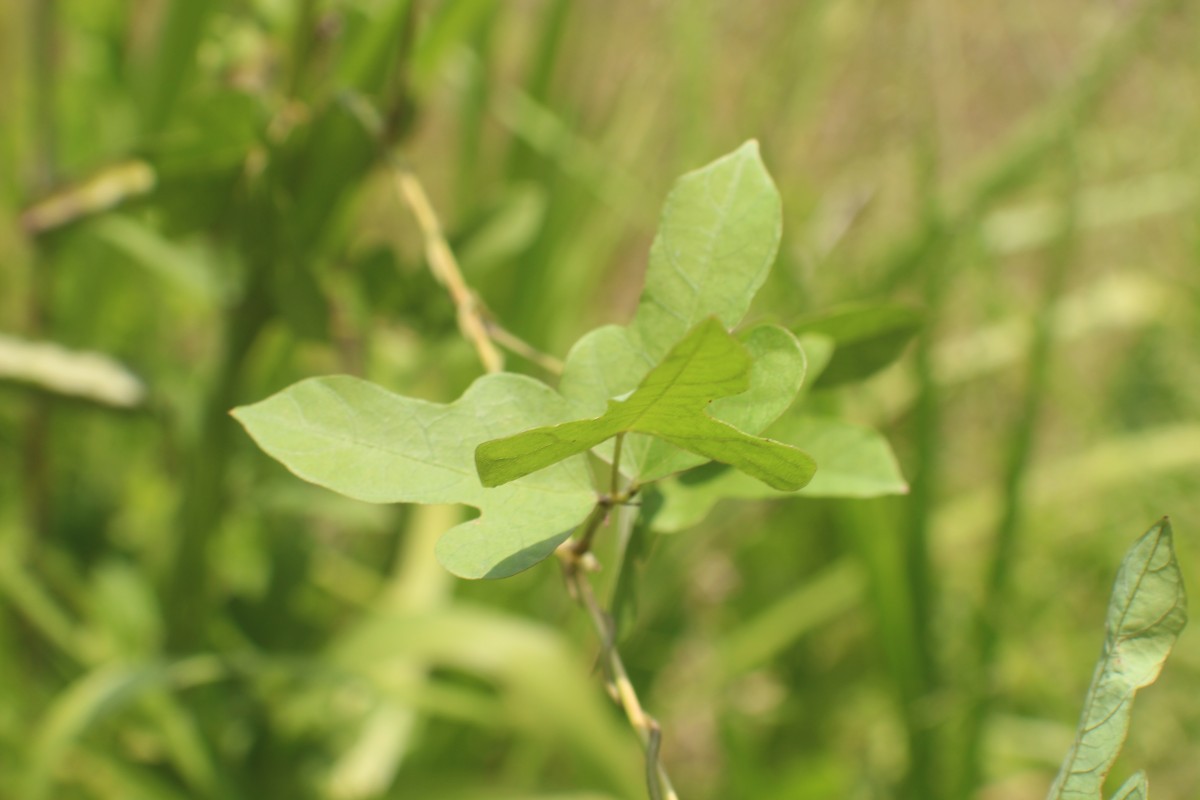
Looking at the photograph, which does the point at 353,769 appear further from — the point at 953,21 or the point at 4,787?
the point at 953,21

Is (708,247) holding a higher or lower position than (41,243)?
lower

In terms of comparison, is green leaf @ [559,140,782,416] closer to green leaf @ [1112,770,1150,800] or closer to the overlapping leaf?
the overlapping leaf

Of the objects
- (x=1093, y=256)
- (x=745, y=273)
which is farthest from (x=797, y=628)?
(x=1093, y=256)

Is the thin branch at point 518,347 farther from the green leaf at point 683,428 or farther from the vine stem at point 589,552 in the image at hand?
the green leaf at point 683,428

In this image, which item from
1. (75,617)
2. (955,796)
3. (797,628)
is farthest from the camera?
(797,628)

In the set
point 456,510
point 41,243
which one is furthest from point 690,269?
point 456,510

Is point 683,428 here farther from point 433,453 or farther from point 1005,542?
point 1005,542

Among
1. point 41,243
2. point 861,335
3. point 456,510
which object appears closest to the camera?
point 861,335
